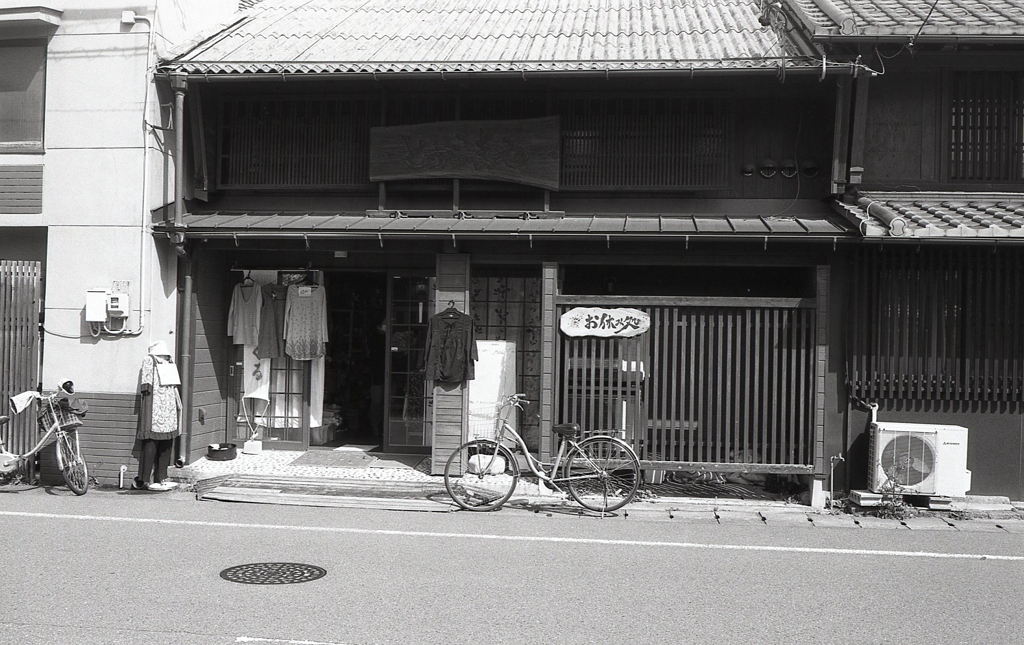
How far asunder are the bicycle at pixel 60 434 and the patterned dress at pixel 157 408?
77cm

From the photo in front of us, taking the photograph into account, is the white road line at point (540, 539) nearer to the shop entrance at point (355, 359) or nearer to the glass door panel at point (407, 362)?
the glass door panel at point (407, 362)

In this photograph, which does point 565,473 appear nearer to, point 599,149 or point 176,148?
point 599,149

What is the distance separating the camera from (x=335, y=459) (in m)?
13.1

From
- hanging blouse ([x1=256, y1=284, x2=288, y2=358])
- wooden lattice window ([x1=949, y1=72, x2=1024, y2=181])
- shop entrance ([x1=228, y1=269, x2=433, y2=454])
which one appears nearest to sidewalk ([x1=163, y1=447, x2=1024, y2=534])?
shop entrance ([x1=228, y1=269, x2=433, y2=454])

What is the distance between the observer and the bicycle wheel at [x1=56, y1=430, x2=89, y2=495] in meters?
11.1

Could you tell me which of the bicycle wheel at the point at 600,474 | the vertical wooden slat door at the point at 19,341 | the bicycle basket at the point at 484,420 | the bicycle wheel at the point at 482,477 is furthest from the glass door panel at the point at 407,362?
the vertical wooden slat door at the point at 19,341

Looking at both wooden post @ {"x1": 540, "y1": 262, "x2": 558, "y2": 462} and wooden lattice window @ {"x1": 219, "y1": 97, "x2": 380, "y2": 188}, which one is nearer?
wooden post @ {"x1": 540, "y1": 262, "x2": 558, "y2": 462}

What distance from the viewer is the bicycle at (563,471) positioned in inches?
414

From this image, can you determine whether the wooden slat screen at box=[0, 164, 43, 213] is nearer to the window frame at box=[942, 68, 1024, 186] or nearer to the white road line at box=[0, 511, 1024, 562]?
the white road line at box=[0, 511, 1024, 562]

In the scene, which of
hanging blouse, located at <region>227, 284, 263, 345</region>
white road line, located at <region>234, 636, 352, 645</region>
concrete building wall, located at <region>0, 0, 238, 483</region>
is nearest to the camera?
white road line, located at <region>234, 636, 352, 645</region>

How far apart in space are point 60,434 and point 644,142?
8.09 metres

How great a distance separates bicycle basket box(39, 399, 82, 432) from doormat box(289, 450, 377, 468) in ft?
9.12

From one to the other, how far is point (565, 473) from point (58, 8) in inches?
343

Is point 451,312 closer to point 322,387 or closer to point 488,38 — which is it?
point 322,387
